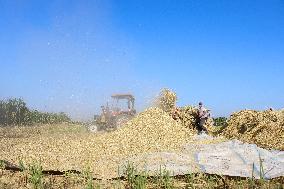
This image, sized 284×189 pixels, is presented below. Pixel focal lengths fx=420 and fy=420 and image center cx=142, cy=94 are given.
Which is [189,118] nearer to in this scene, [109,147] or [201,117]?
[201,117]

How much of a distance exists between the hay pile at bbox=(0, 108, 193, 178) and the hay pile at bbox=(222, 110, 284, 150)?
8.27 feet

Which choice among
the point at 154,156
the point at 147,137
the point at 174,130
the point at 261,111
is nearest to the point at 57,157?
the point at 154,156

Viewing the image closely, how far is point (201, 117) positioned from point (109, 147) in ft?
27.3

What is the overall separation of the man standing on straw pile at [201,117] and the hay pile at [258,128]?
1238 millimetres

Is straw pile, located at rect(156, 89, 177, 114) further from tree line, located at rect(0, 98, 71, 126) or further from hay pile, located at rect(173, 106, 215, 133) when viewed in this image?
tree line, located at rect(0, 98, 71, 126)

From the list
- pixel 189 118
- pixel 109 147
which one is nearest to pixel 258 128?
pixel 189 118

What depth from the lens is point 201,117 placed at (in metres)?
19.0

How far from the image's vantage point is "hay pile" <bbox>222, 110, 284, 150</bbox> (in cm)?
1390

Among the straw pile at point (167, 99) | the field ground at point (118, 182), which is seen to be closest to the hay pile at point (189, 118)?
the straw pile at point (167, 99)

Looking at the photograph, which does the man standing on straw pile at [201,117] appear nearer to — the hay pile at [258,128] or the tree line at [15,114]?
the hay pile at [258,128]

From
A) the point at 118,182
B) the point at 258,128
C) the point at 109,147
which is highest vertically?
the point at 258,128

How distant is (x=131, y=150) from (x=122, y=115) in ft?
41.1

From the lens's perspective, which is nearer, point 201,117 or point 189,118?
point 201,117

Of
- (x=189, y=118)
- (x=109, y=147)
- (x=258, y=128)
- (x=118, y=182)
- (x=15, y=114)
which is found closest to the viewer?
(x=118, y=182)
